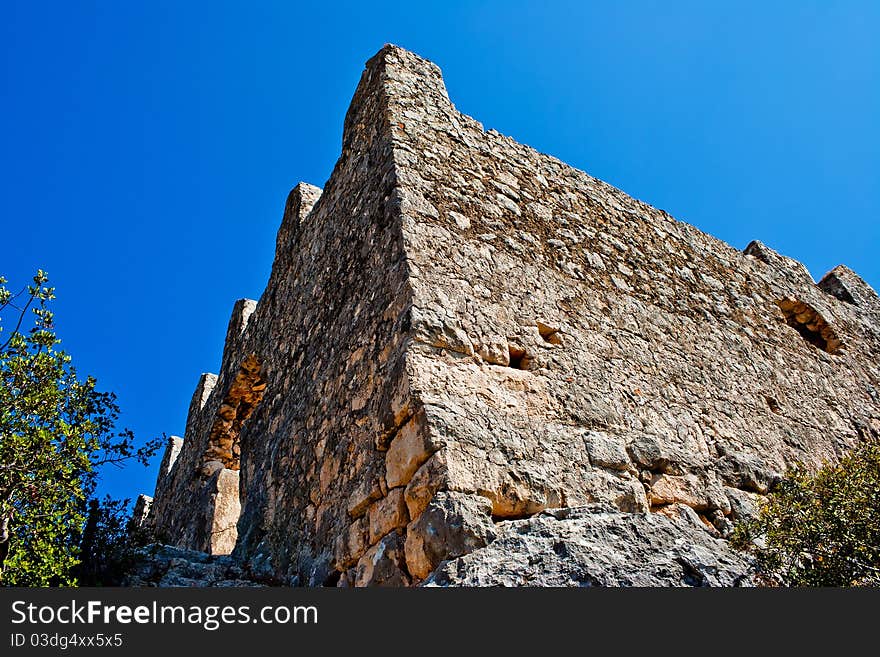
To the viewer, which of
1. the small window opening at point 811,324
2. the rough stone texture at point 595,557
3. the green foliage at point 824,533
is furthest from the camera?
the small window opening at point 811,324

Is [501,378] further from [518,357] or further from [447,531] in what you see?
[447,531]

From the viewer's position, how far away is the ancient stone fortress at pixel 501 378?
3.41 metres

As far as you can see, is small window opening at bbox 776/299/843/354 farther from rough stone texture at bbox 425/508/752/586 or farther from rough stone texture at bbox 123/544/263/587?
rough stone texture at bbox 123/544/263/587

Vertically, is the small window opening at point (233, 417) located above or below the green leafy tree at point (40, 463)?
above

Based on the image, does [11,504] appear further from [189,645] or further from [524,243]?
[524,243]

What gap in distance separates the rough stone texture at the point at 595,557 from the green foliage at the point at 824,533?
0.29 meters

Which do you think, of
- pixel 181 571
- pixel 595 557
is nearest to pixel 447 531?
pixel 595 557

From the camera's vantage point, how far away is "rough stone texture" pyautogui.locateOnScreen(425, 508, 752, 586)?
2963 millimetres

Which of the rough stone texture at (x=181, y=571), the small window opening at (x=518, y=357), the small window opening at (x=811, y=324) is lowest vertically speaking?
the rough stone texture at (x=181, y=571)

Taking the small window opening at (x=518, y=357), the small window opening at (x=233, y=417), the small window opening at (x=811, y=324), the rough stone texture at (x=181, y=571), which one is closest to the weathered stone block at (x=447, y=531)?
the small window opening at (x=518, y=357)

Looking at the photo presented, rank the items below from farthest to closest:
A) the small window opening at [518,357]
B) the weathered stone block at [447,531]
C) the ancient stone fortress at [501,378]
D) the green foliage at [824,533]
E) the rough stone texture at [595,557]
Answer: the small window opening at [518,357] → the green foliage at [824,533] → the ancient stone fortress at [501,378] → the weathered stone block at [447,531] → the rough stone texture at [595,557]

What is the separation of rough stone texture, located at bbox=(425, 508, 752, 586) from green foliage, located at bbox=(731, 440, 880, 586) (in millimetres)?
288

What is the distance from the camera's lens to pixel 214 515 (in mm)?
7035

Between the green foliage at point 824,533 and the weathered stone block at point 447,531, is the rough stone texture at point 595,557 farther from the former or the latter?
the green foliage at point 824,533
